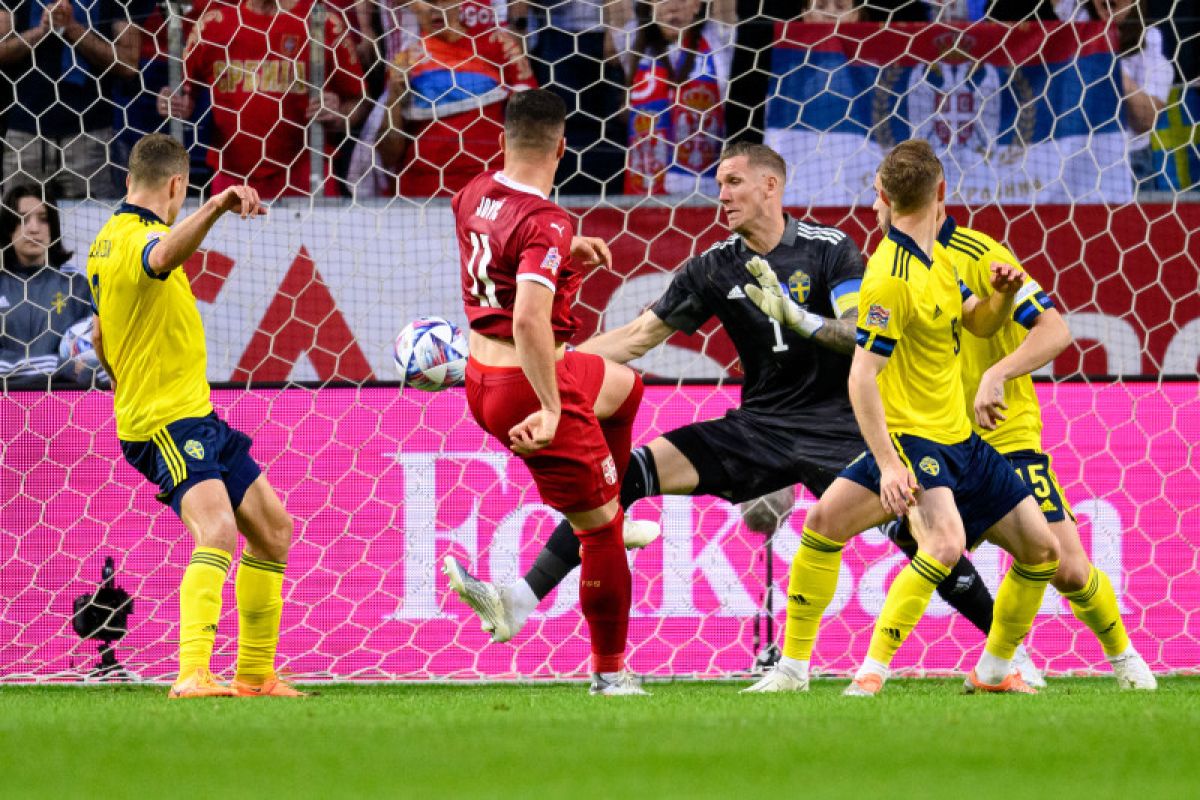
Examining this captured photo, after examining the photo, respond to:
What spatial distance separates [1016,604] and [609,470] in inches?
56.5

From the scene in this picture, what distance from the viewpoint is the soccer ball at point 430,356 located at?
632 cm

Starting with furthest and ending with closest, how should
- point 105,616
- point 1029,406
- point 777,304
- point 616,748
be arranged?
point 105,616 < point 777,304 < point 1029,406 < point 616,748

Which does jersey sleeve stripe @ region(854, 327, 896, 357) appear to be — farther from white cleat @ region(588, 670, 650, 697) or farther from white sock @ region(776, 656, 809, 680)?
white cleat @ region(588, 670, 650, 697)

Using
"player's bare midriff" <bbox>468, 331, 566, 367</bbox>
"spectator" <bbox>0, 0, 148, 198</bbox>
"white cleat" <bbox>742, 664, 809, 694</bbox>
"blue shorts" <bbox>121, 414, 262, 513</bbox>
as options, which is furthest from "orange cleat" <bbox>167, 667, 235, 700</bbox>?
"spectator" <bbox>0, 0, 148, 198</bbox>

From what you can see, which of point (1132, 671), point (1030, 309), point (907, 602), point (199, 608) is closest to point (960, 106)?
point (1030, 309)

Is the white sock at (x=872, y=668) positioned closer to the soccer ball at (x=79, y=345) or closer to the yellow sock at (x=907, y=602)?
the yellow sock at (x=907, y=602)

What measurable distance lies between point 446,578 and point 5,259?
2724mm

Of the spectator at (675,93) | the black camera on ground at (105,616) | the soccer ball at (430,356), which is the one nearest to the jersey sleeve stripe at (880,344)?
the soccer ball at (430,356)

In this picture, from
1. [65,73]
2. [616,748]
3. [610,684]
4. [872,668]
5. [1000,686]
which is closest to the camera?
[616,748]

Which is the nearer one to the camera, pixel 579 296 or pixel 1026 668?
pixel 1026 668

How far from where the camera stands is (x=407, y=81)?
901cm

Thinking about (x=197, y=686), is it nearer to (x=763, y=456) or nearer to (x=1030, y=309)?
(x=763, y=456)

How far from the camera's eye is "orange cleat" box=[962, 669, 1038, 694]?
19.5 ft

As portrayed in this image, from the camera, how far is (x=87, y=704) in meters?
5.63
